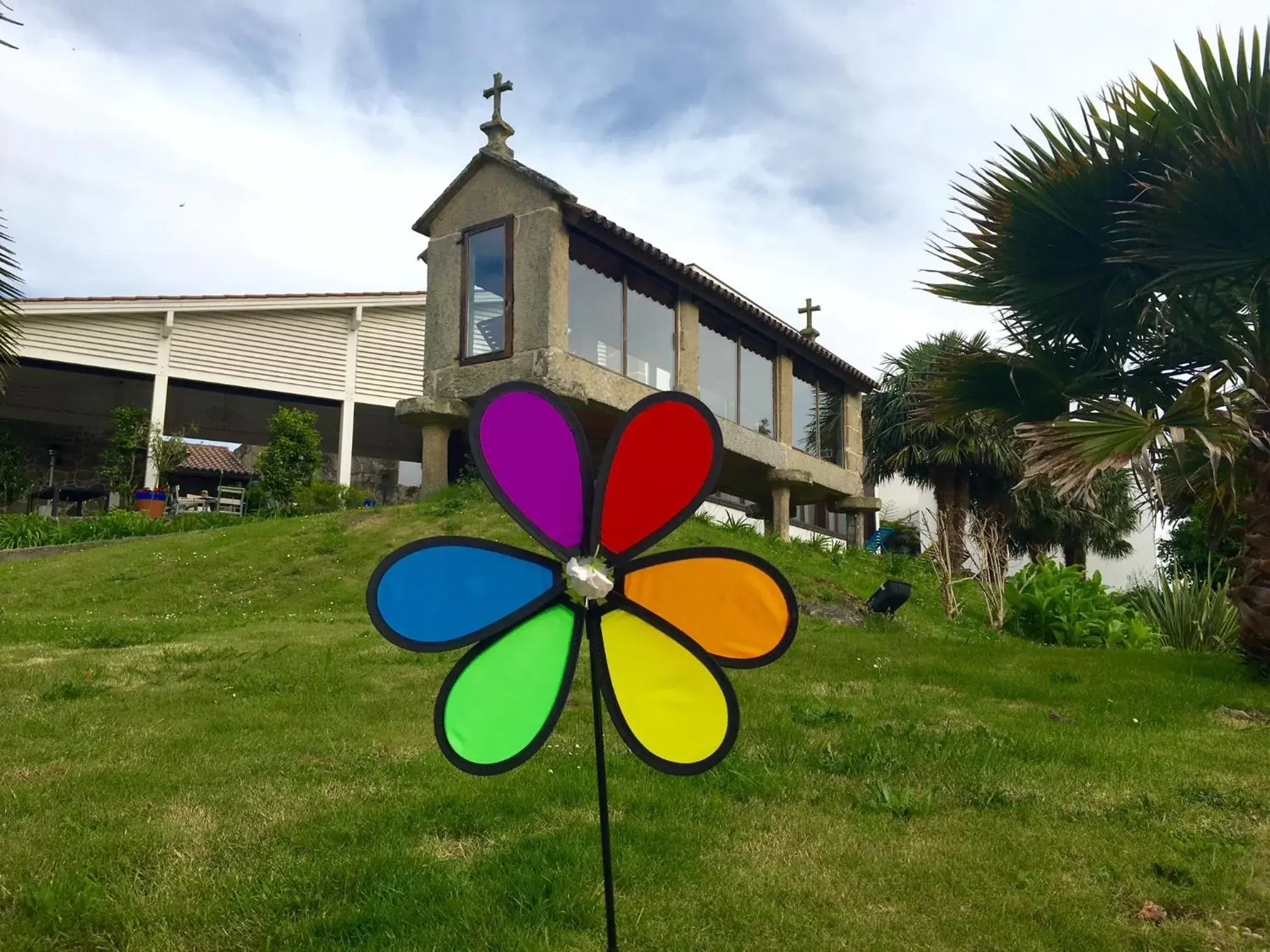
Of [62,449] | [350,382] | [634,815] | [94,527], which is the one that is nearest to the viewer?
[634,815]

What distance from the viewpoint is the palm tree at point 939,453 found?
21688 millimetres

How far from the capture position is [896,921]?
3348 millimetres

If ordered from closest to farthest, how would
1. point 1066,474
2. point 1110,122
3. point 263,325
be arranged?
point 1066,474
point 1110,122
point 263,325

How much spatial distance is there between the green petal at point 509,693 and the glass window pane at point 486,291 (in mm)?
11342

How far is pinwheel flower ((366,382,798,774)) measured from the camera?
8.37 ft

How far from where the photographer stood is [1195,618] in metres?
10.9

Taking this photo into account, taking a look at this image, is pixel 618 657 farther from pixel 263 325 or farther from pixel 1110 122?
pixel 263 325

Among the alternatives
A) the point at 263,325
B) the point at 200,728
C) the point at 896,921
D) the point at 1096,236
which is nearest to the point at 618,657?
the point at 896,921

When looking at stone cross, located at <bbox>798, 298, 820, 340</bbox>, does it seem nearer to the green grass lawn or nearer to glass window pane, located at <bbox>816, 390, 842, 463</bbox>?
glass window pane, located at <bbox>816, 390, 842, 463</bbox>

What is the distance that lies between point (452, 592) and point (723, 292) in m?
13.7

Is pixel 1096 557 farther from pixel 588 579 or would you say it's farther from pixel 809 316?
pixel 588 579

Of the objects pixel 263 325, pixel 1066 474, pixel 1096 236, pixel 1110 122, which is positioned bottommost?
pixel 1066 474

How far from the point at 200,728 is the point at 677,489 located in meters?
4.19

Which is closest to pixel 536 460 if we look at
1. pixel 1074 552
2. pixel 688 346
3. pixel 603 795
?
pixel 603 795
